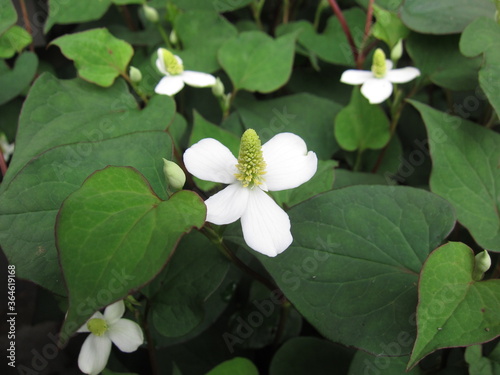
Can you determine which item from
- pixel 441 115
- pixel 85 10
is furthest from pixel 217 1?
pixel 441 115

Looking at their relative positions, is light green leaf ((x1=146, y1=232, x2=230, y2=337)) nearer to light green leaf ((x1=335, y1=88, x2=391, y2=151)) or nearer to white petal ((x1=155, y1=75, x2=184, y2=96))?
white petal ((x1=155, y1=75, x2=184, y2=96))

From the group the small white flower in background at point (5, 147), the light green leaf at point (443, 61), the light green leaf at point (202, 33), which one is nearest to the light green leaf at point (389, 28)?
the light green leaf at point (443, 61)

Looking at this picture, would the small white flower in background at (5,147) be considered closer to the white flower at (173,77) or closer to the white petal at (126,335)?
the white flower at (173,77)

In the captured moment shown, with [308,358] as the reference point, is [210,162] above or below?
above

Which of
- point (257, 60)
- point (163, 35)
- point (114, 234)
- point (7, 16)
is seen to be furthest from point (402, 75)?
point (7, 16)

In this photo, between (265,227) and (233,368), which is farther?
(233,368)

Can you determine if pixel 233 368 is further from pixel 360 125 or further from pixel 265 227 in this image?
pixel 360 125
